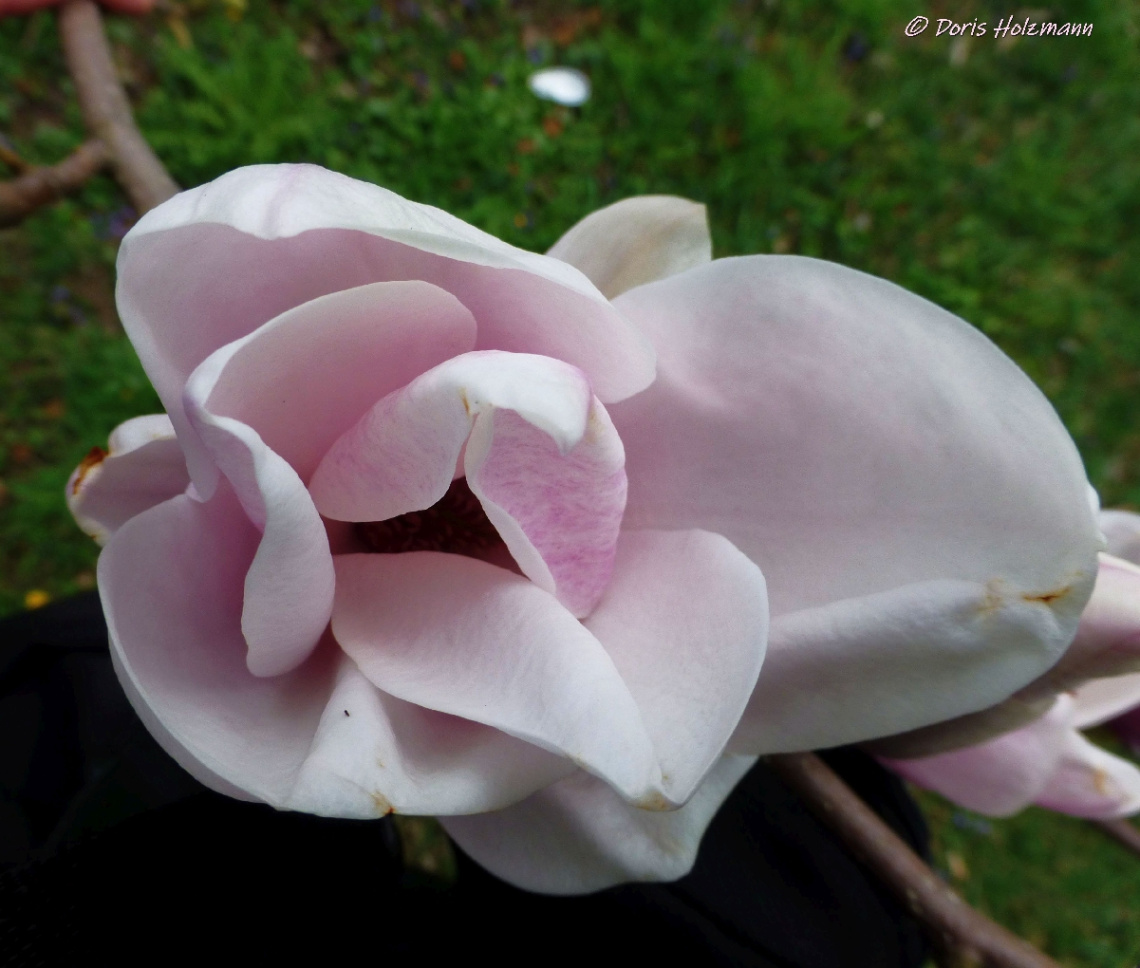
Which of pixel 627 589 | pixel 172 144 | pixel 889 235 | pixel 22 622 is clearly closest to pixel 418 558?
pixel 627 589

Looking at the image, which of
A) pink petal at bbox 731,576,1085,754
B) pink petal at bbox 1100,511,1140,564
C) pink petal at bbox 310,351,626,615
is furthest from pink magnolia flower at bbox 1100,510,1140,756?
pink petal at bbox 310,351,626,615

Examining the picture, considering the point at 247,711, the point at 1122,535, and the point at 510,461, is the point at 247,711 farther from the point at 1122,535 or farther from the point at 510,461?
the point at 1122,535

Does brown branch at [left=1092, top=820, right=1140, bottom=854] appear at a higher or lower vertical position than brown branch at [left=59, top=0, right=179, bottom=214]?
lower

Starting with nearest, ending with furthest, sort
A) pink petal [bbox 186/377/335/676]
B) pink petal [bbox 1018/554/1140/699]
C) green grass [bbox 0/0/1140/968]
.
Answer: pink petal [bbox 186/377/335/676], pink petal [bbox 1018/554/1140/699], green grass [bbox 0/0/1140/968]

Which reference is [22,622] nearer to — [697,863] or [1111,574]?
[697,863]

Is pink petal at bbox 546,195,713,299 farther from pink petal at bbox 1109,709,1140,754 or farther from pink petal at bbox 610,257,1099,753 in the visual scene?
pink petal at bbox 1109,709,1140,754
